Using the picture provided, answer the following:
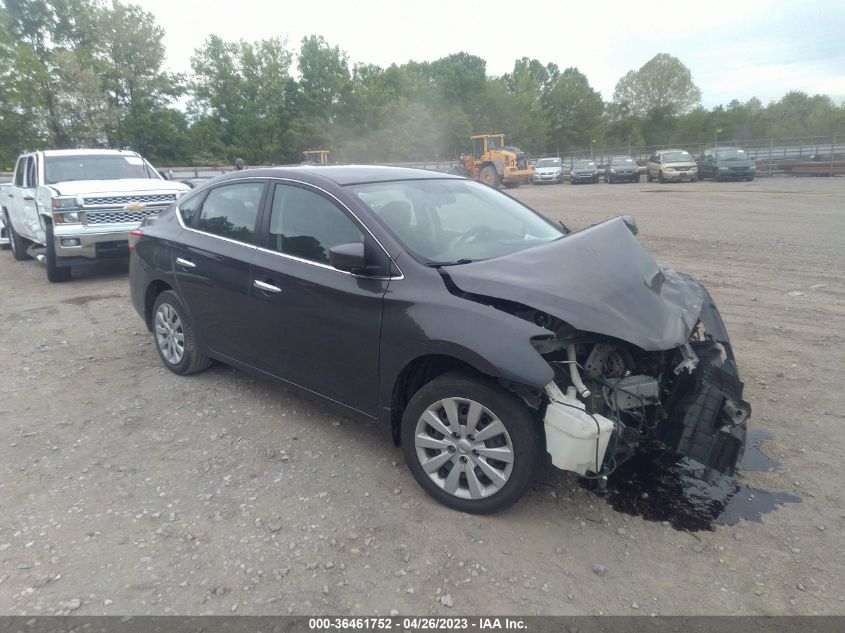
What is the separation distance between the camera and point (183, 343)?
509cm

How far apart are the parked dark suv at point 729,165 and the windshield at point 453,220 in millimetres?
29133

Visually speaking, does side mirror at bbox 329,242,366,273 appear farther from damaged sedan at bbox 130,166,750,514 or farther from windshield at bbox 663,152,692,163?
windshield at bbox 663,152,692,163

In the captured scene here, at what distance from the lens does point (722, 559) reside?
289 centimetres

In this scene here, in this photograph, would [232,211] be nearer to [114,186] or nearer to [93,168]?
[114,186]

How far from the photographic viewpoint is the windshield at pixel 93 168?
985 centimetres

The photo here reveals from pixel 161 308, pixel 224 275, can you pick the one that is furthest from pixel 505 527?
pixel 161 308

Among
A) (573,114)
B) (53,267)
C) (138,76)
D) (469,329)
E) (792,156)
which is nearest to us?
(469,329)

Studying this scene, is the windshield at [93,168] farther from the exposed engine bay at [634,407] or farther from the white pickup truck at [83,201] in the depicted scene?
the exposed engine bay at [634,407]

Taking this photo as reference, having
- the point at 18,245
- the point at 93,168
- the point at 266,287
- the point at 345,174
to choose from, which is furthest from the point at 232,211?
the point at 18,245

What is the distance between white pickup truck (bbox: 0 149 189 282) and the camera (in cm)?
875

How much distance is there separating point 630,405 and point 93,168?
32.9ft

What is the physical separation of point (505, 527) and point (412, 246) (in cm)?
163

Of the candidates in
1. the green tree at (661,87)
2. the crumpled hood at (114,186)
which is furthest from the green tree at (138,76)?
the green tree at (661,87)

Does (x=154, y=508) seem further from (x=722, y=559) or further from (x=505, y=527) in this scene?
(x=722, y=559)
